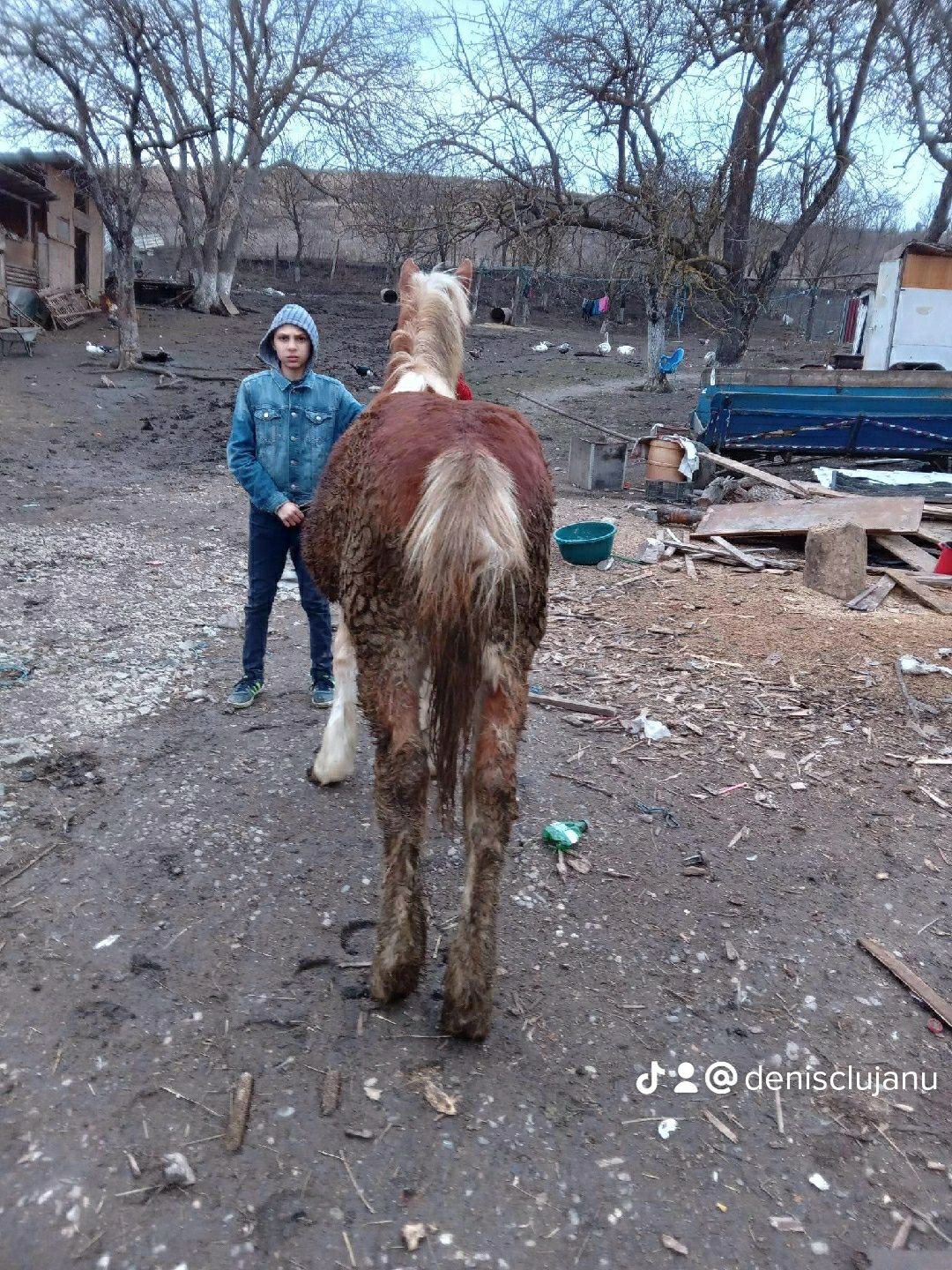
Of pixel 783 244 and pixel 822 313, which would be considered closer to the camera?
pixel 783 244

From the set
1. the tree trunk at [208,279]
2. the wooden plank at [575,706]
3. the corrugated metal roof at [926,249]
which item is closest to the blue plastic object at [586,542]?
the wooden plank at [575,706]

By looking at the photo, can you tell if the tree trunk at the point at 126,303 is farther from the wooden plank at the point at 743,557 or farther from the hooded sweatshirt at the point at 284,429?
the hooded sweatshirt at the point at 284,429

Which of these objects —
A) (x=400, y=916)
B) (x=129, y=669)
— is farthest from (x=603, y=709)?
(x=129, y=669)

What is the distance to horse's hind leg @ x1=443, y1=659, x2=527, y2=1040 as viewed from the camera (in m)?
2.67

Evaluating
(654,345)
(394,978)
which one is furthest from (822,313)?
(394,978)

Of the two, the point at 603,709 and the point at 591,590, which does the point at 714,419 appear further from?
the point at 603,709

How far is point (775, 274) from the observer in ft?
53.0

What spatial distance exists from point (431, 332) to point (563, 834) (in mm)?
2483

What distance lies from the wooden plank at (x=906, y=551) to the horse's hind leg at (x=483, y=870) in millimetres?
6391

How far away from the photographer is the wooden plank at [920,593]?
6.79 metres

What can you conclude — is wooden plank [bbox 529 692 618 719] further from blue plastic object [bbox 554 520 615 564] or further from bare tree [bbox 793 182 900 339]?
bare tree [bbox 793 182 900 339]

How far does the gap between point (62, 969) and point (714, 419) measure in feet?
36.7

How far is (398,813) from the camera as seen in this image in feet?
9.01

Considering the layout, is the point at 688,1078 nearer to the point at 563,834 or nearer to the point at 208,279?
the point at 563,834
